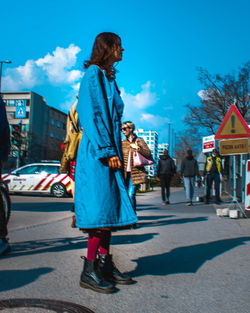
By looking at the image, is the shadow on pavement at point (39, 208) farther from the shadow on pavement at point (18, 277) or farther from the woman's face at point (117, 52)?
the woman's face at point (117, 52)

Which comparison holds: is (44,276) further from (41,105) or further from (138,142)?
(41,105)

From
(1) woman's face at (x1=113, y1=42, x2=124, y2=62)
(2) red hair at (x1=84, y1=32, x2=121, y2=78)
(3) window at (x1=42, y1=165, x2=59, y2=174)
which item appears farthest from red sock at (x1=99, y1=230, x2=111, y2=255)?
(3) window at (x1=42, y1=165, x2=59, y2=174)

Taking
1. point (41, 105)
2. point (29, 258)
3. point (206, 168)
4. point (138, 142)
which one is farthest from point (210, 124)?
point (41, 105)

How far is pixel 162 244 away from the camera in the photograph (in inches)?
211

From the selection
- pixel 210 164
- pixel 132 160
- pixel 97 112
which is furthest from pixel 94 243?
pixel 210 164

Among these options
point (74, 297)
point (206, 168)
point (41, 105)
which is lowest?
point (74, 297)

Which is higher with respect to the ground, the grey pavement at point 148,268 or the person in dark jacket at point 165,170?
the person in dark jacket at point 165,170

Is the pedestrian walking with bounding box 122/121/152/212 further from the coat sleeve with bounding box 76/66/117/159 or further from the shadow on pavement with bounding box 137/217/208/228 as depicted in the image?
the coat sleeve with bounding box 76/66/117/159

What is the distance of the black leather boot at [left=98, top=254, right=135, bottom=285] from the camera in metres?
3.30

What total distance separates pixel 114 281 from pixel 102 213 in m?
0.65

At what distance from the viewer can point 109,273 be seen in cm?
335

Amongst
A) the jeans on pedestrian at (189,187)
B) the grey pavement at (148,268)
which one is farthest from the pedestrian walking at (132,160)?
the jeans on pedestrian at (189,187)

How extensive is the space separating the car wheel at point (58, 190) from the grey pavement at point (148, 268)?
9763 millimetres

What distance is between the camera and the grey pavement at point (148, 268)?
2.87 metres
